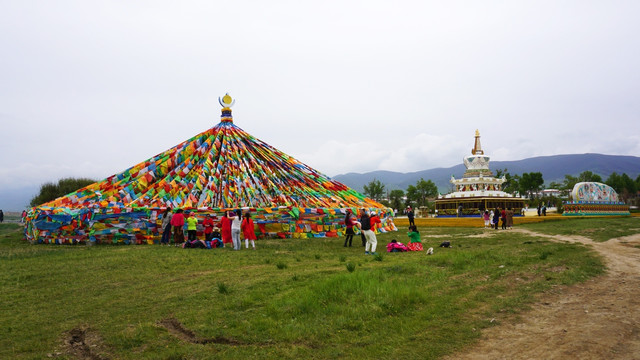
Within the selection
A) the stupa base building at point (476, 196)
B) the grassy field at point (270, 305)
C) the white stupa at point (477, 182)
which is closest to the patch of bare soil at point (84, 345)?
the grassy field at point (270, 305)

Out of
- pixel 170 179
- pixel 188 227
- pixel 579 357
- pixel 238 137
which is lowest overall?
pixel 579 357

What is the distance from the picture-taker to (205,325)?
646 centimetres

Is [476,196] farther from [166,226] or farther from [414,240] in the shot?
[166,226]

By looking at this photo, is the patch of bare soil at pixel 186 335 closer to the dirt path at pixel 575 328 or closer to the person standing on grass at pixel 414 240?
the dirt path at pixel 575 328

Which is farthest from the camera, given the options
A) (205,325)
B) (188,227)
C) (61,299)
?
(188,227)

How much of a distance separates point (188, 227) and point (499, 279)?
12.0 metres

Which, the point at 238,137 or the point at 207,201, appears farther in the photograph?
the point at 238,137

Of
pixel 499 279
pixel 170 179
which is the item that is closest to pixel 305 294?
pixel 499 279

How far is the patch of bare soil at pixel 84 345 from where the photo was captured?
218 inches

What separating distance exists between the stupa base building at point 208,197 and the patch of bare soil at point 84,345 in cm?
1176

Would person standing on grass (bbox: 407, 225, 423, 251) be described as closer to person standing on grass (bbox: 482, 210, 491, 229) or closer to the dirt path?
the dirt path

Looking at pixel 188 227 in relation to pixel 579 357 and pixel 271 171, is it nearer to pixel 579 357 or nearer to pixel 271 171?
pixel 271 171

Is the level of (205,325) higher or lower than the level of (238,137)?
lower

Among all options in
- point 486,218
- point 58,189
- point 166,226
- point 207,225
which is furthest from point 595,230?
point 58,189
